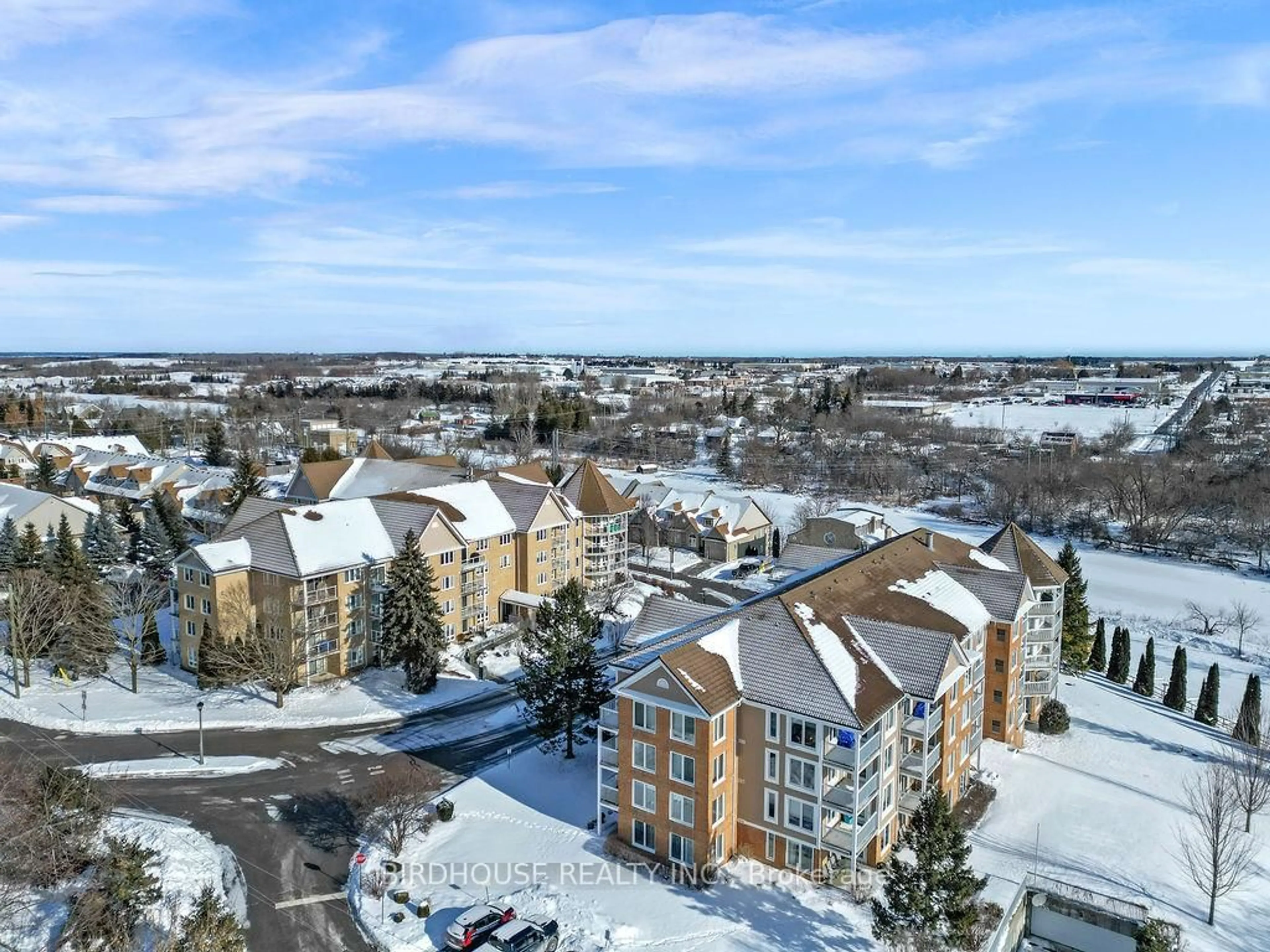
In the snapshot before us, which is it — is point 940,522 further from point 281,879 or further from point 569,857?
point 281,879

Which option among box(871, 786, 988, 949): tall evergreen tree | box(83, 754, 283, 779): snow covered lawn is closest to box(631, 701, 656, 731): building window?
box(871, 786, 988, 949): tall evergreen tree

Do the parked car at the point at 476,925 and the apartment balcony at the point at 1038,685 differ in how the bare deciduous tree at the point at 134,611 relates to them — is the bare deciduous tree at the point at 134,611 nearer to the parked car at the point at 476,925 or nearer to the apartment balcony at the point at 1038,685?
the parked car at the point at 476,925

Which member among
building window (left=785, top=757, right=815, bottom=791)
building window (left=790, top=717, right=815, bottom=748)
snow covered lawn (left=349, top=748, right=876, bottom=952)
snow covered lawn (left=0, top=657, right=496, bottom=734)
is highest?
building window (left=790, top=717, right=815, bottom=748)

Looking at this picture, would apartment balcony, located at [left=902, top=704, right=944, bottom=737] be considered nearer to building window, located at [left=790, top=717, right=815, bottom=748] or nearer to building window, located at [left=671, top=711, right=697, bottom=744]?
building window, located at [left=790, top=717, right=815, bottom=748]

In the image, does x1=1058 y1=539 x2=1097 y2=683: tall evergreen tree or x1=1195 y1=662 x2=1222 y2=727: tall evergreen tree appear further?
x1=1058 y1=539 x2=1097 y2=683: tall evergreen tree

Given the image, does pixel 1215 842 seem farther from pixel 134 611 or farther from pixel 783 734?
pixel 134 611
